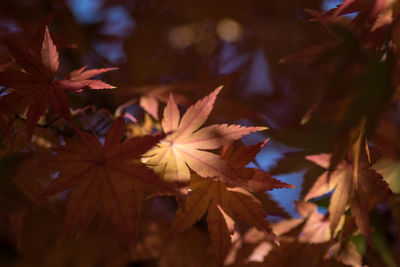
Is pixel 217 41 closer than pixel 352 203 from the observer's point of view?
No

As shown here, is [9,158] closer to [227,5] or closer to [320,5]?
[227,5]

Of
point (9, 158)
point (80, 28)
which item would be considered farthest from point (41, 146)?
point (80, 28)

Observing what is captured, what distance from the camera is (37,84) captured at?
1.88 ft

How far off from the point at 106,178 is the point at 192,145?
16 centimetres

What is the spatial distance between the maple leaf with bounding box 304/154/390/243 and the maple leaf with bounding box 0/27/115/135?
48 cm

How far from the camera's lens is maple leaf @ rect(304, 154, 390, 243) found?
0.58 metres

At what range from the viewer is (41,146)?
69cm

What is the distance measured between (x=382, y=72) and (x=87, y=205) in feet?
1.57

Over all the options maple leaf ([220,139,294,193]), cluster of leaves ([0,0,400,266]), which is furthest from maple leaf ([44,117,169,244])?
maple leaf ([220,139,294,193])

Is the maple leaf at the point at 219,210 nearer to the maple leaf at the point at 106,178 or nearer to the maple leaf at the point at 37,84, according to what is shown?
the maple leaf at the point at 106,178

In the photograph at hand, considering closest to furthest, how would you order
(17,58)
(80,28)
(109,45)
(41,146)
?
(17,58), (41,146), (80,28), (109,45)

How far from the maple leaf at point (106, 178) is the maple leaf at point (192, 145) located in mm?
→ 51

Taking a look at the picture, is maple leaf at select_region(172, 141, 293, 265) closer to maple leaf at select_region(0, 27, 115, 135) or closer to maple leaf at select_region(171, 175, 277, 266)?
maple leaf at select_region(171, 175, 277, 266)

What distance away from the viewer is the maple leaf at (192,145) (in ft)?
1.73
